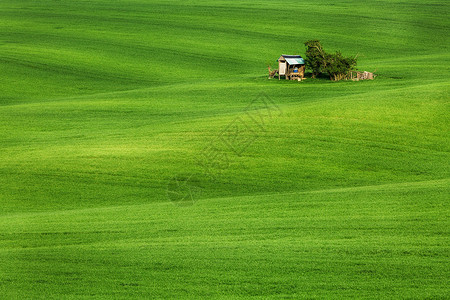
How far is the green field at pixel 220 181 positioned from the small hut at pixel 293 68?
1.08m

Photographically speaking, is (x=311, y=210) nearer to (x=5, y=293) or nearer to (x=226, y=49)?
(x=5, y=293)

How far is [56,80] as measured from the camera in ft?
120

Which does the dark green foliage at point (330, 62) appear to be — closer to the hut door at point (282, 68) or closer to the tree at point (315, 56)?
the tree at point (315, 56)

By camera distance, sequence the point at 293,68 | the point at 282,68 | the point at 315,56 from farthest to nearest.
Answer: the point at 282,68 < the point at 293,68 < the point at 315,56

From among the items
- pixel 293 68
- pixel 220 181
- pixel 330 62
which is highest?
pixel 330 62

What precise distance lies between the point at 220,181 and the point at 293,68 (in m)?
17.3

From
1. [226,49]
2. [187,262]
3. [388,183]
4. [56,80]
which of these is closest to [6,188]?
[187,262]

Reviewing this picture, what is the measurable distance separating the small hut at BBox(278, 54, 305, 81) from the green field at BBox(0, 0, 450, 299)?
3.56 ft

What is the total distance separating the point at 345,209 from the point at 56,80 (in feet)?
89.8

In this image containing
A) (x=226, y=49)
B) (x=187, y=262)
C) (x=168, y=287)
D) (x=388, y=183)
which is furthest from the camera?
(x=226, y=49)

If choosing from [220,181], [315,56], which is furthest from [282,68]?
[220,181]

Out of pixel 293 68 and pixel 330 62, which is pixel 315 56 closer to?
pixel 330 62

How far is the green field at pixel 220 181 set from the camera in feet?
34.7

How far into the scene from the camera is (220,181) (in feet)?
55.9
